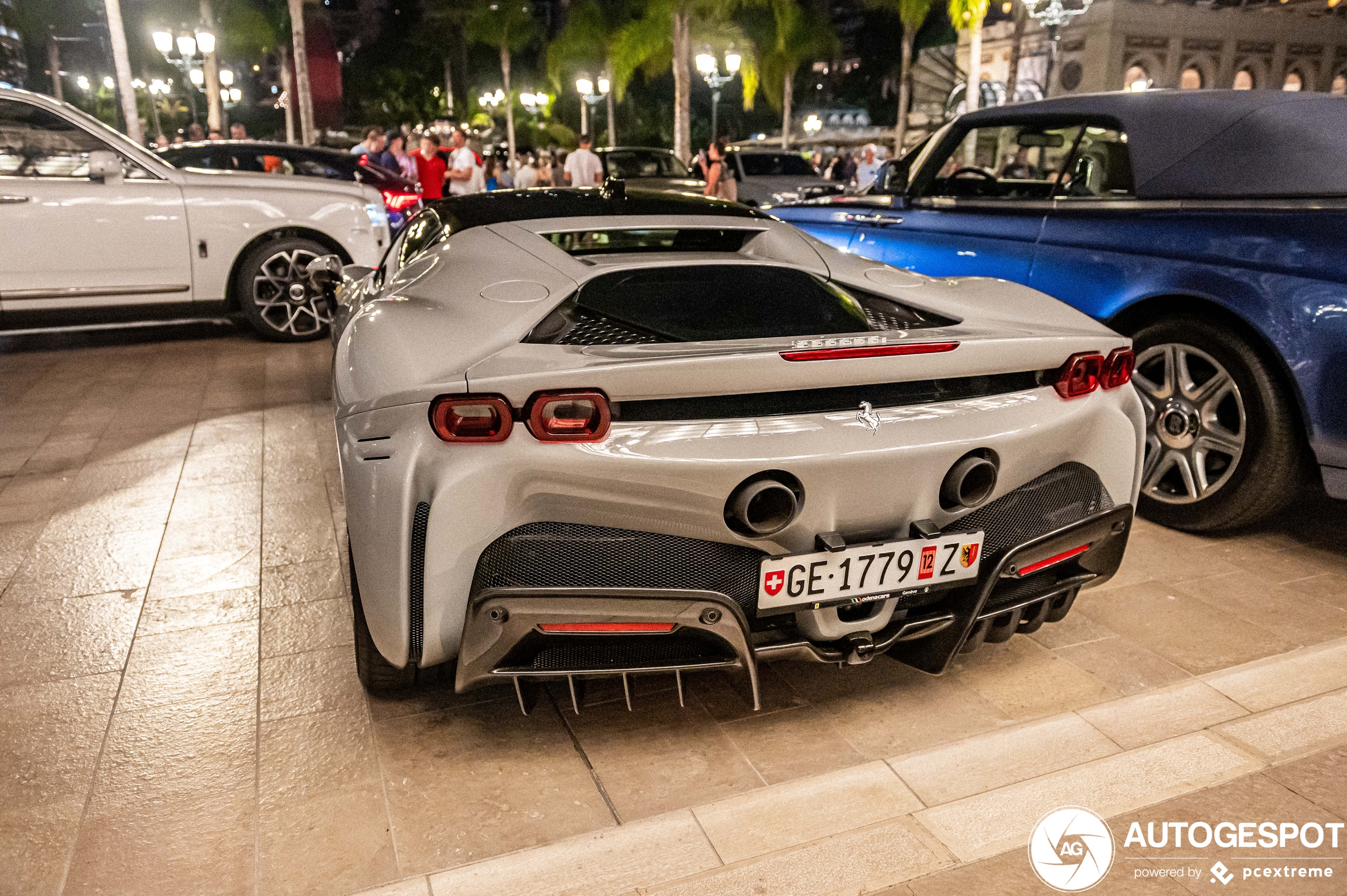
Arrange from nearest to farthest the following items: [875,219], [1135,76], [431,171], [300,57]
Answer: [875,219] → [431,171] → [300,57] → [1135,76]

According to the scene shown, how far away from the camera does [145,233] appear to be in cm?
676

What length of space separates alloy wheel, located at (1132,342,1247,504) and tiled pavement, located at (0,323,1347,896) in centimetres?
29

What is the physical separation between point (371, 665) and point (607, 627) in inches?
31.8

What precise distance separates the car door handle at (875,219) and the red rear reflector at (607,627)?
3.74 metres

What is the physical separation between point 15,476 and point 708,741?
3.86 meters

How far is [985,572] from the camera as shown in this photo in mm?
2334


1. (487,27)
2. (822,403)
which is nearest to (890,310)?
(822,403)

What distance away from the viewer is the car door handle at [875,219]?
5258 millimetres

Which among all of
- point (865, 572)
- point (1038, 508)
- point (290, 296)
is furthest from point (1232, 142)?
point (290, 296)

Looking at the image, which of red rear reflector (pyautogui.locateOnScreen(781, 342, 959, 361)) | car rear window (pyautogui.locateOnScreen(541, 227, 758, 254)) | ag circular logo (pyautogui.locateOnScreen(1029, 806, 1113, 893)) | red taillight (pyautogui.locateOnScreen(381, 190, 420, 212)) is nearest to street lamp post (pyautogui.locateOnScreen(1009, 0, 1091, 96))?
red taillight (pyautogui.locateOnScreen(381, 190, 420, 212))

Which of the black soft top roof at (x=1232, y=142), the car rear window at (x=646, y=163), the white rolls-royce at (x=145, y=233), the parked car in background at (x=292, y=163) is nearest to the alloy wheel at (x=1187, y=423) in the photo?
the black soft top roof at (x=1232, y=142)

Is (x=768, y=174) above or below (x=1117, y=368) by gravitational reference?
above

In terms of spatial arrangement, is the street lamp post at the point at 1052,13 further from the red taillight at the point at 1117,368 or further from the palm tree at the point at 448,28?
the palm tree at the point at 448,28

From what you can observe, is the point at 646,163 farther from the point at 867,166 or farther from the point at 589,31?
the point at 589,31
